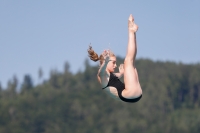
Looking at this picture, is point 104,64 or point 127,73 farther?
point 127,73

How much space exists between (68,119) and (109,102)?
478 inches

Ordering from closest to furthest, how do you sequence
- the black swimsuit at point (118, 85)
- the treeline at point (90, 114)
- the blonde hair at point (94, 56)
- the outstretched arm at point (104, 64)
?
1. the blonde hair at point (94, 56)
2. the outstretched arm at point (104, 64)
3. the black swimsuit at point (118, 85)
4. the treeline at point (90, 114)

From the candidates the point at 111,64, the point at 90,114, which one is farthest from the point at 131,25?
the point at 90,114

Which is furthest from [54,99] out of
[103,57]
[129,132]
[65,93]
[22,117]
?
[103,57]

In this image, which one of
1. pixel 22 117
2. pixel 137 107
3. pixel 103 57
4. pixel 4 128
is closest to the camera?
pixel 103 57

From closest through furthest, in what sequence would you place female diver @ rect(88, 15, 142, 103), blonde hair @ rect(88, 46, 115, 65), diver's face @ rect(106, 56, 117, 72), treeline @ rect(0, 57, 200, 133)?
blonde hair @ rect(88, 46, 115, 65) < female diver @ rect(88, 15, 142, 103) < diver's face @ rect(106, 56, 117, 72) < treeline @ rect(0, 57, 200, 133)

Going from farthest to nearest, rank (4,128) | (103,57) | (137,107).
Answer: (137,107)
(4,128)
(103,57)

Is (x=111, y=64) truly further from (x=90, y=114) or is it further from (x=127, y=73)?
(x=90, y=114)

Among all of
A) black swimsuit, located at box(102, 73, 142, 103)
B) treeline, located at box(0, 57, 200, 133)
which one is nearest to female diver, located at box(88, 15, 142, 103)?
black swimsuit, located at box(102, 73, 142, 103)

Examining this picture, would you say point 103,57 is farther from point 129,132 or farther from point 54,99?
point 54,99

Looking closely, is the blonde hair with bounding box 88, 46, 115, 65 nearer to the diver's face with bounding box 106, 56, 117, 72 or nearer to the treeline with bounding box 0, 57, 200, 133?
the diver's face with bounding box 106, 56, 117, 72

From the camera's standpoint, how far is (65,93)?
643 ft

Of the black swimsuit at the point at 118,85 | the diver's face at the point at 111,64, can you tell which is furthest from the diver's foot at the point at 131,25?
the black swimsuit at the point at 118,85

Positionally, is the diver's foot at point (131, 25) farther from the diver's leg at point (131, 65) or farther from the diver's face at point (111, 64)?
the diver's face at point (111, 64)
